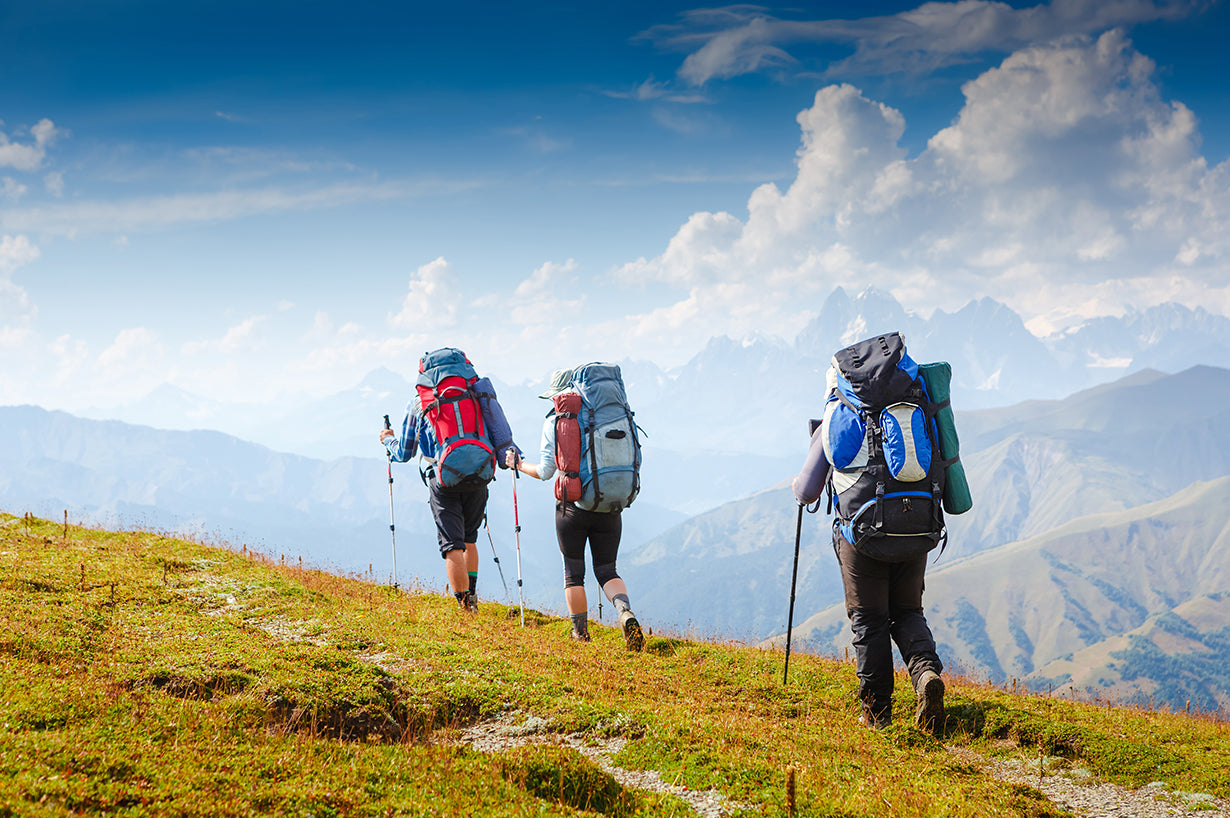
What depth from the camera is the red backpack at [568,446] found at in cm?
1109

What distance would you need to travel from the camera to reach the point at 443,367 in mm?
12969

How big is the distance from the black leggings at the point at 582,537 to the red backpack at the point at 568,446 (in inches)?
14.4

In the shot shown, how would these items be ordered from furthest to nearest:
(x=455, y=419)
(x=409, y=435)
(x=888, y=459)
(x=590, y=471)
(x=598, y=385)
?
(x=409, y=435), (x=455, y=419), (x=598, y=385), (x=590, y=471), (x=888, y=459)

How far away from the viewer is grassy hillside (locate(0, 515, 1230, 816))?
469cm

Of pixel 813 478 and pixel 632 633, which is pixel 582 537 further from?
pixel 813 478

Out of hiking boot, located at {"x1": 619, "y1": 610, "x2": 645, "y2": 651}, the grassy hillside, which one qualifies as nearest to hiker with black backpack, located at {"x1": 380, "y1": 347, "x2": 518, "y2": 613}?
the grassy hillside

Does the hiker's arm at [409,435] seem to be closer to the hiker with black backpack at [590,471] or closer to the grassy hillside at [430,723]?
the hiker with black backpack at [590,471]

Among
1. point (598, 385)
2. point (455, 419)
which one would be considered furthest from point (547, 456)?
point (455, 419)

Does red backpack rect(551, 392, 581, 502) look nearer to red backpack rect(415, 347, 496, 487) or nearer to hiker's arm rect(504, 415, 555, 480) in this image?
hiker's arm rect(504, 415, 555, 480)

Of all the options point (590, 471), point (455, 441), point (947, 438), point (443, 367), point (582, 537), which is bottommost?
point (582, 537)

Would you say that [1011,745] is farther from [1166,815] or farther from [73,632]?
[73,632]

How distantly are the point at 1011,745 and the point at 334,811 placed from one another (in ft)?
22.3

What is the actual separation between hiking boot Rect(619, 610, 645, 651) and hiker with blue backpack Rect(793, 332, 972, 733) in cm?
369

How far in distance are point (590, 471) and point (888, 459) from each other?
499 centimetres
